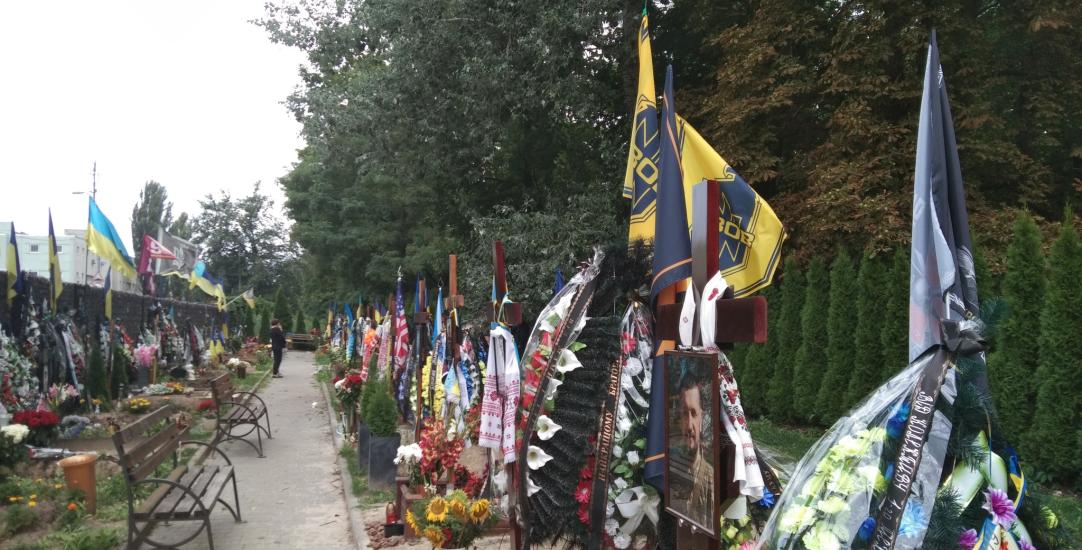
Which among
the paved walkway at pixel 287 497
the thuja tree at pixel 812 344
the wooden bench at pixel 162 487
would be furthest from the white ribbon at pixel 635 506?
the thuja tree at pixel 812 344

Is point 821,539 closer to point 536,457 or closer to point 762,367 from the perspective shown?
point 536,457

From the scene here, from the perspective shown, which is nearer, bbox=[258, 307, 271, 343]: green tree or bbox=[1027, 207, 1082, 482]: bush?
bbox=[1027, 207, 1082, 482]: bush

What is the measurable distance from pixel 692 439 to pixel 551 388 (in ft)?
4.14

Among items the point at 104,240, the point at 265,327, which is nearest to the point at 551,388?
the point at 104,240

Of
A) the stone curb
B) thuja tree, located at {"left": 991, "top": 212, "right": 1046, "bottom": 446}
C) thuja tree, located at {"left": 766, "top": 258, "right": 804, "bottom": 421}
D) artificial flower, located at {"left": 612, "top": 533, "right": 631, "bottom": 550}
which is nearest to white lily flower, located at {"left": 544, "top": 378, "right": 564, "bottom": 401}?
artificial flower, located at {"left": 612, "top": 533, "right": 631, "bottom": 550}

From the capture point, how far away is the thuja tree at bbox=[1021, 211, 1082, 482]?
7.23 metres

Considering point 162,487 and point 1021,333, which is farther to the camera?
point 1021,333

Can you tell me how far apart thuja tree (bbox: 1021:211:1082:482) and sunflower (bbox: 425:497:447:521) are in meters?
6.01

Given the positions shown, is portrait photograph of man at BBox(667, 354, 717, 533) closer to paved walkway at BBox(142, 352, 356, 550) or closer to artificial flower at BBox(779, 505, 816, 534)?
artificial flower at BBox(779, 505, 816, 534)

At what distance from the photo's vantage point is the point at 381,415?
27.8 feet

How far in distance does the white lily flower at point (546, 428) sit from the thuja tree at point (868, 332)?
7.47m

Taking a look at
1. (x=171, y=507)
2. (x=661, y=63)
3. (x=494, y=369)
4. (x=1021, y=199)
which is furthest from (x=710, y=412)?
(x=661, y=63)

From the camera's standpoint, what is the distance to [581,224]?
1318 centimetres

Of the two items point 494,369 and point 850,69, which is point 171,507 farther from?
point 850,69
